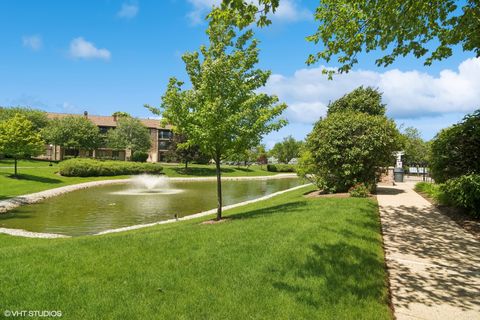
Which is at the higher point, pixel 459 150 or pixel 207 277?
pixel 459 150

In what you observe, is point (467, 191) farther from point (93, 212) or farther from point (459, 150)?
point (93, 212)

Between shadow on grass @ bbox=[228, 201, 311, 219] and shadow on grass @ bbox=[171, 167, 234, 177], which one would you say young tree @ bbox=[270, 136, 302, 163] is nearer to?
shadow on grass @ bbox=[171, 167, 234, 177]

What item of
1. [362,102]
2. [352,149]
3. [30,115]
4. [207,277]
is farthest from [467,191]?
Result: [30,115]

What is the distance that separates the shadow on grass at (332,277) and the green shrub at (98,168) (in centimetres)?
4131

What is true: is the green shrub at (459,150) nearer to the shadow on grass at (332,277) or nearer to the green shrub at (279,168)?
the shadow on grass at (332,277)


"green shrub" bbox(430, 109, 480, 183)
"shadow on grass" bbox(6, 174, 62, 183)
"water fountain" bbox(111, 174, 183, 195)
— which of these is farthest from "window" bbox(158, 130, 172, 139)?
"green shrub" bbox(430, 109, 480, 183)

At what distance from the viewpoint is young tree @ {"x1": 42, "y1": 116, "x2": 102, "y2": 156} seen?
2381 inches

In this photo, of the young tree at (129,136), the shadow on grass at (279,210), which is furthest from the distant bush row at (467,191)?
the young tree at (129,136)

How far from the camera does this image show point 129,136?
224ft

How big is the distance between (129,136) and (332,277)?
67.4 m

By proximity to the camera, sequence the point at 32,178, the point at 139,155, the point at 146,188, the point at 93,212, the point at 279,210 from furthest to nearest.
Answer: the point at 139,155, the point at 146,188, the point at 32,178, the point at 93,212, the point at 279,210

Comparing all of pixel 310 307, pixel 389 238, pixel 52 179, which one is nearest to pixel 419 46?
pixel 389 238

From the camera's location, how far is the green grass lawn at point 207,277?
4656mm

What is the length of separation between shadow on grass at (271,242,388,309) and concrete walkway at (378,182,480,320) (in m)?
0.35
